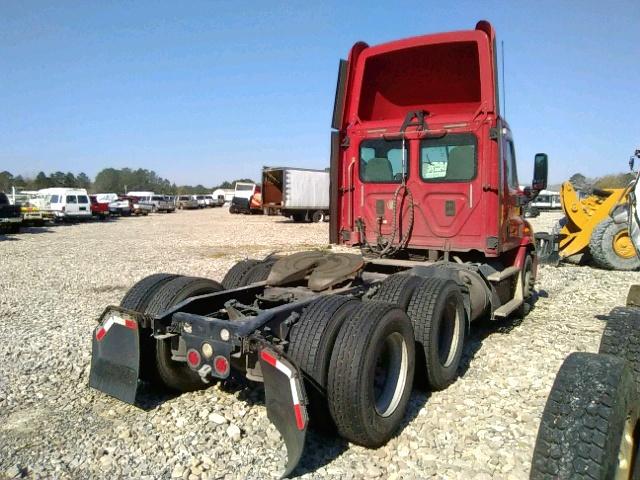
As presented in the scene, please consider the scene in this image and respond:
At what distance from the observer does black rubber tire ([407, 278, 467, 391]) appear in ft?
14.7

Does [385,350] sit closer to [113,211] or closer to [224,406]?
[224,406]

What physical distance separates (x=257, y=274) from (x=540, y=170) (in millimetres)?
4448

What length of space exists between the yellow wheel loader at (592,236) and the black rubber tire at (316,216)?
22.4 meters

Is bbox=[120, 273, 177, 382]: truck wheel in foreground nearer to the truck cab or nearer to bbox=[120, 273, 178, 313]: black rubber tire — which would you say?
bbox=[120, 273, 178, 313]: black rubber tire

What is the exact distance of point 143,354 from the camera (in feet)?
13.4

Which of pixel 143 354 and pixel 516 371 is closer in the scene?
pixel 143 354

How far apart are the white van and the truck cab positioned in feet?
90.8

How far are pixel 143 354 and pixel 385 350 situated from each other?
196 centimetres

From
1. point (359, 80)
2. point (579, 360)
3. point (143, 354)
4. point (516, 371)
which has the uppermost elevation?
point (359, 80)

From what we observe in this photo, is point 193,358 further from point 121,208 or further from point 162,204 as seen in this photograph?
point 162,204

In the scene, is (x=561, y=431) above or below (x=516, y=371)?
above

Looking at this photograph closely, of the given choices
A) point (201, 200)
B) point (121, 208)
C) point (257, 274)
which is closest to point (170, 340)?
point (257, 274)

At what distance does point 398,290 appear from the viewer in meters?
4.72

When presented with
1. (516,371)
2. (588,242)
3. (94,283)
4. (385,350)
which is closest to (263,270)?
(385,350)
